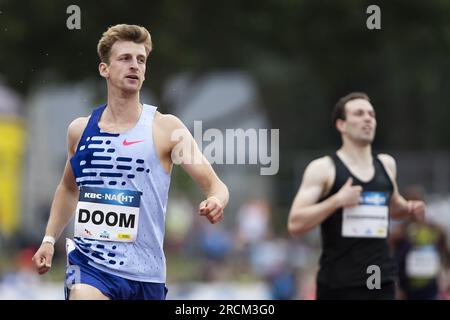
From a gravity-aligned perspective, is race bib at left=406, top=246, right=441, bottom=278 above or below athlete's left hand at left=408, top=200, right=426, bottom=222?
below

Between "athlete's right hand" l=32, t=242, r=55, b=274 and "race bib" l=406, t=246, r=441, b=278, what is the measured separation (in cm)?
561

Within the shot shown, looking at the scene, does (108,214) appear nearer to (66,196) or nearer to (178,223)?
A: (66,196)

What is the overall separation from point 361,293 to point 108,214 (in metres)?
2.41

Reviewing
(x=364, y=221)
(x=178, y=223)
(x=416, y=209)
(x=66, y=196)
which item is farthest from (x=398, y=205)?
(x=178, y=223)

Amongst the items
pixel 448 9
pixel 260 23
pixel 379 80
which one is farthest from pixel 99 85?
pixel 379 80

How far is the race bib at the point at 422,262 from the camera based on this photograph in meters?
11.9

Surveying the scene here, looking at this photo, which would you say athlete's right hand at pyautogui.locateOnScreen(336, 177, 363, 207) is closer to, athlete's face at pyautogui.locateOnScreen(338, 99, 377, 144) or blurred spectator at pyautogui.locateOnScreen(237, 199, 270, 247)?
athlete's face at pyautogui.locateOnScreen(338, 99, 377, 144)

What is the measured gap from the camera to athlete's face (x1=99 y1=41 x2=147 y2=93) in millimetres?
7012

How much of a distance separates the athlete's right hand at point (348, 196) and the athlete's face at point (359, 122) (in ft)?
1.54

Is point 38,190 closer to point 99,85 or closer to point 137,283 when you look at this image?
point 99,85

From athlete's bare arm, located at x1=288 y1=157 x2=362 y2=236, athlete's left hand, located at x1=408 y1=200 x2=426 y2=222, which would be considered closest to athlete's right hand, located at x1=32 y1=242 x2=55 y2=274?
athlete's bare arm, located at x1=288 y1=157 x2=362 y2=236

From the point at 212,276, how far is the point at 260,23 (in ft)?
22.3

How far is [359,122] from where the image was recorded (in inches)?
357

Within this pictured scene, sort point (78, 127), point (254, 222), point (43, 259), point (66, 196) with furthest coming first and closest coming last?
point (254, 222), point (66, 196), point (78, 127), point (43, 259)
